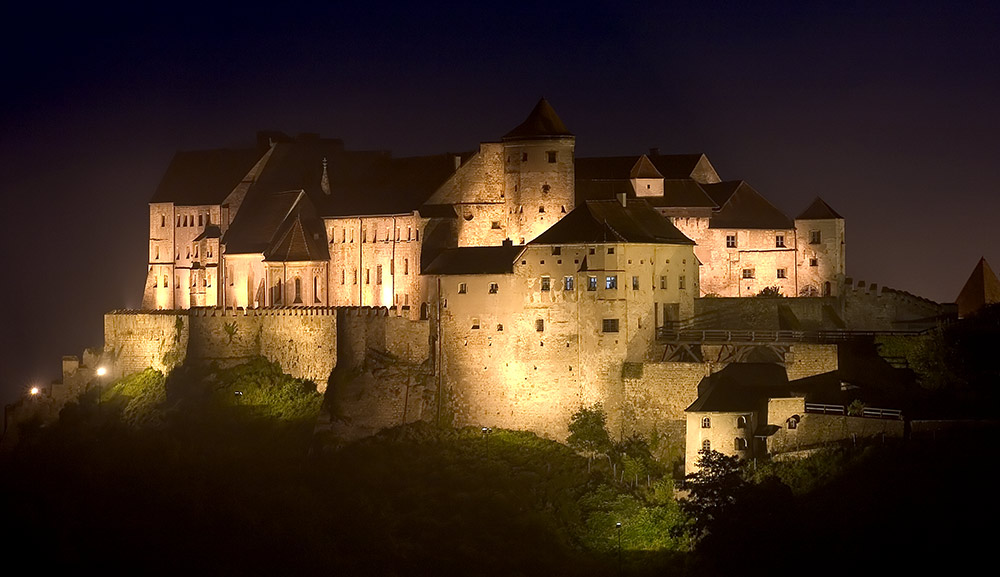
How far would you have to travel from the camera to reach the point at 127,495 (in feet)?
297

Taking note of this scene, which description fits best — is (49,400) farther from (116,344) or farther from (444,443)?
(444,443)

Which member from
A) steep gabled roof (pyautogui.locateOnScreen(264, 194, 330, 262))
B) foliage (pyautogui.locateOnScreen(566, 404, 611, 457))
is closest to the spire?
steep gabled roof (pyautogui.locateOnScreen(264, 194, 330, 262))

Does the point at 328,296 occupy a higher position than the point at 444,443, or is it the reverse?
the point at 328,296

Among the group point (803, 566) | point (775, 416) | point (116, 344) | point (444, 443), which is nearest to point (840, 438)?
point (775, 416)

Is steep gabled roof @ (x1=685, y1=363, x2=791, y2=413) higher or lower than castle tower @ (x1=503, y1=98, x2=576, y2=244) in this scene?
lower

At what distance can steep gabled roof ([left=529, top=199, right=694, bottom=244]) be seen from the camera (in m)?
89.9

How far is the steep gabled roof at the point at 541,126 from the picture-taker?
3799 inches

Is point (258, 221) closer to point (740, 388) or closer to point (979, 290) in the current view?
point (740, 388)

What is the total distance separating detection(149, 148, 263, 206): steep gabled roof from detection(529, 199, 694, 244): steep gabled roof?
26.0 meters

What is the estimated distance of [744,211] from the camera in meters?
103

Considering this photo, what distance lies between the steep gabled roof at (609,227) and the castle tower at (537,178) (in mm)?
3242

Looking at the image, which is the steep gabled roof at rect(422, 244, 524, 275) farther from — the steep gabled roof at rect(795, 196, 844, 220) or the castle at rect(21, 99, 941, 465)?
the steep gabled roof at rect(795, 196, 844, 220)

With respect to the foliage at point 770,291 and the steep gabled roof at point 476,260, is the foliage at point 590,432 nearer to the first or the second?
the steep gabled roof at point 476,260

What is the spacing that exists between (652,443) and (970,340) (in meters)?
13.9
